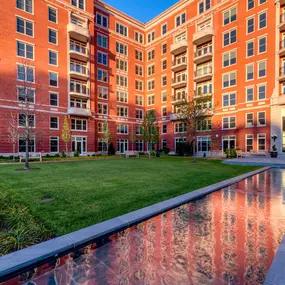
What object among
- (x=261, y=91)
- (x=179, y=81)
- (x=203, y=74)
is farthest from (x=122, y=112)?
(x=261, y=91)

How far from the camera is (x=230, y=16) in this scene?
28359 millimetres

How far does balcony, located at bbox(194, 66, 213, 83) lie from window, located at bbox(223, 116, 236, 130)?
25.1ft

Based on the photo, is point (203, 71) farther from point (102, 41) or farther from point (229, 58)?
point (102, 41)

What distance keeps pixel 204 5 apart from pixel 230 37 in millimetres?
7883

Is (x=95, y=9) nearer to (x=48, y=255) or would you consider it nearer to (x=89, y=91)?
(x=89, y=91)

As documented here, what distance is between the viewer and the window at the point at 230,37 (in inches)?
1105

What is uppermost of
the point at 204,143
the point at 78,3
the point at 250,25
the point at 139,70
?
the point at 78,3

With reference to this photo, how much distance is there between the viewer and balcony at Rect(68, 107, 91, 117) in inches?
1102

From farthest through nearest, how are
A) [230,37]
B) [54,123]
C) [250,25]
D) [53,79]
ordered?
[230,37], [54,123], [53,79], [250,25]

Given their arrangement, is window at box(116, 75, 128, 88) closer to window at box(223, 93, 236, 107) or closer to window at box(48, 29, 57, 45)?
window at box(48, 29, 57, 45)

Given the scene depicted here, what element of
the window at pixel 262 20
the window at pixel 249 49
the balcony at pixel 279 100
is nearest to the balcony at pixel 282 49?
A: the window at pixel 249 49

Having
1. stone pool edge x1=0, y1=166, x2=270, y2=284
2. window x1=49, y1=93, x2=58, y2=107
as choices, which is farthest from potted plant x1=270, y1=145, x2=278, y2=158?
window x1=49, y1=93, x2=58, y2=107

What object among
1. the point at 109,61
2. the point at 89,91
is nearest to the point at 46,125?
the point at 89,91

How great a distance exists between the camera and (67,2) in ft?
91.1
